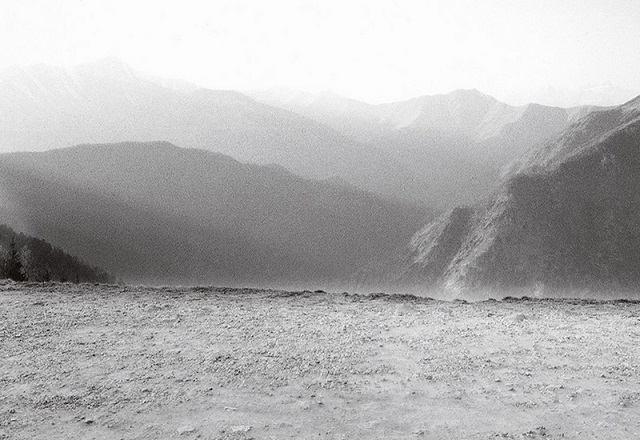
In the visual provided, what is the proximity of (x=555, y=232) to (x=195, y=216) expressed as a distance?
52257 mm

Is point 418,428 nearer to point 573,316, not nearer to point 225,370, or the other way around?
point 225,370

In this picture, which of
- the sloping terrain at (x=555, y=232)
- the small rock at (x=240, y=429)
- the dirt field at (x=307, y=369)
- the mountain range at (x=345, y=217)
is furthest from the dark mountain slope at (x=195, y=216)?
the small rock at (x=240, y=429)

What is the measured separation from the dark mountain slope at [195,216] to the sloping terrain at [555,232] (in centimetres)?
1148

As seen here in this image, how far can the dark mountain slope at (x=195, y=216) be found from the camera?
206ft

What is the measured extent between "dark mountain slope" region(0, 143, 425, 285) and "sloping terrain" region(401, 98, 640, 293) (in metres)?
11.5

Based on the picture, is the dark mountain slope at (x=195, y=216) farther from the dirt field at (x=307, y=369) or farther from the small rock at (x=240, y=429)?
the small rock at (x=240, y=429)

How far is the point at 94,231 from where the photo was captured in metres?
64.0

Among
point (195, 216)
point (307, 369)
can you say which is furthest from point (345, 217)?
point (307, 369)

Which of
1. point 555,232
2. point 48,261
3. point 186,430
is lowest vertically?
point 186,430

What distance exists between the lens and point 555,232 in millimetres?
56281

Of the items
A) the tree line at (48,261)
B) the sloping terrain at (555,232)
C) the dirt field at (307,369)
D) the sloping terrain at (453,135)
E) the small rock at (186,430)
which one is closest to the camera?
the small rock at (186,430)

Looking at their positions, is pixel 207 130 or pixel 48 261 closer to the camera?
pixel 48 261

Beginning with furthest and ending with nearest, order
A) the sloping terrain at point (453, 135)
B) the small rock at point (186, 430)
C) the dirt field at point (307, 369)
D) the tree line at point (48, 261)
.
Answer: the sloping terrain at point (453, 135) → the tree line at point (48, 261) → the dirt field at point (307, 369) → the small rock at point (186, 430)

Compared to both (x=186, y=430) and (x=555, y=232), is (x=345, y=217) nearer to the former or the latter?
(x=555, y=232)
